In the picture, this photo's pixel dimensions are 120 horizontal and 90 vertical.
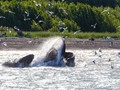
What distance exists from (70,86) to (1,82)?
4046mm

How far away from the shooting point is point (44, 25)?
9138cm

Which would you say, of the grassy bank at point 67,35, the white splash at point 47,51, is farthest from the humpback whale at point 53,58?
the grassy bank at point 67,35

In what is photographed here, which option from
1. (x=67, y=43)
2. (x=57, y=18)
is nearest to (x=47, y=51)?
(x=67, y=43)

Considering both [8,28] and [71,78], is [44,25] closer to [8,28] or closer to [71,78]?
[8,28]

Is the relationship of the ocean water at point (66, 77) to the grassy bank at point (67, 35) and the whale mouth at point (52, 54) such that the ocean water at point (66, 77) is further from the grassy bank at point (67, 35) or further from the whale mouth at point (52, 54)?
the grassy bank at point (67, 35)

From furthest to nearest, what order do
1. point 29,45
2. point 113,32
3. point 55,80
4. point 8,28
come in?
point 113,32 < point 8,28 < point 29,45 < point 55,80

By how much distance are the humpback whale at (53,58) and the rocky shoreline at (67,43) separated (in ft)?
62.8

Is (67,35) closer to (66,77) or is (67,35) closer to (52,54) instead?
(52,54)

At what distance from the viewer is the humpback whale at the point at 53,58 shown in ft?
164

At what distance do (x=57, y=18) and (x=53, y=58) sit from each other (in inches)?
1720

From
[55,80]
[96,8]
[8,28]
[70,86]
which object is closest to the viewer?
[70,86]

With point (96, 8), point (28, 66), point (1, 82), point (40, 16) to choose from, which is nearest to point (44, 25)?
point (40, 16)

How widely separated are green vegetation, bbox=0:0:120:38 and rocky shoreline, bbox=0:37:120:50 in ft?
17.2

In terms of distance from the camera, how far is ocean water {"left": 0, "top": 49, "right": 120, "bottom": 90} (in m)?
43.8
